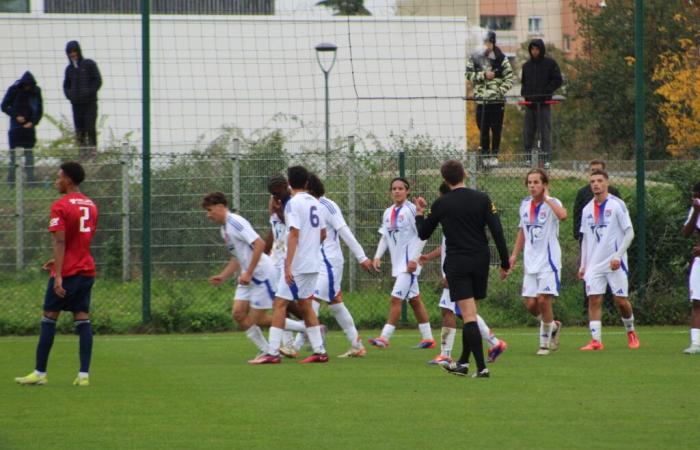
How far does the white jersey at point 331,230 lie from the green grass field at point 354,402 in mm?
1241

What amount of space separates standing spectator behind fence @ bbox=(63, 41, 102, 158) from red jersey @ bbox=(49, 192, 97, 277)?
874 cm

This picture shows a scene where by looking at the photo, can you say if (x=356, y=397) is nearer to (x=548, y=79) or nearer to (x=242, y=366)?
(x=242, y=366)

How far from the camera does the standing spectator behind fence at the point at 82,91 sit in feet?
64.2

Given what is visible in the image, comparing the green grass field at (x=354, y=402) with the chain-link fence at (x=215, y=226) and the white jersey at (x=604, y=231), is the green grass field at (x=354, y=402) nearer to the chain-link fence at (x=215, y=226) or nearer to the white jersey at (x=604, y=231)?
the white jersey at (x=604, y=231)

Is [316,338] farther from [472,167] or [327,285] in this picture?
[472,167]

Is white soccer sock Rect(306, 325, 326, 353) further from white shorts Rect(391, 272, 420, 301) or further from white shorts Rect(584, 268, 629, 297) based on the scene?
white shorts Rect(584, 268, 629, 297)

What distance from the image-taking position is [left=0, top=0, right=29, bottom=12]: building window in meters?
24.6

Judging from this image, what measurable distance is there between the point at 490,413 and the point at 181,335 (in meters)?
8.46

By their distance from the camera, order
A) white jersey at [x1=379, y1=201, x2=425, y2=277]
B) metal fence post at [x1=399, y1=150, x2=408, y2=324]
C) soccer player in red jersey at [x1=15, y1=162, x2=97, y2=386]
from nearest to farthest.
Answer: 1. soccer player in red jersey at [x1=15, y1=162, x2=97, y2=386]
2. white jersey at [x1=379, y1=201, x2=425, y2=277]
3. metal fence post at [x1=399, y1=150, x2=408, y2=324]

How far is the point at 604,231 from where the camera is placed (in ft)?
46.6

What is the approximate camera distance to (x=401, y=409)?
9242mm

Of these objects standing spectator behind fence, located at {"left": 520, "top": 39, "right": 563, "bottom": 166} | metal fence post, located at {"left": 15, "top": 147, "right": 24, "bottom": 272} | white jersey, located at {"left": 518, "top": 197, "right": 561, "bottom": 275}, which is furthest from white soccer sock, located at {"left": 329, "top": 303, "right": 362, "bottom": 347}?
standing spectator behind fence, located at {"left": 520, "top": 39, "right": 563, "bottom": 166}

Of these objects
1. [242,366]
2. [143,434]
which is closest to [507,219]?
[242,366]

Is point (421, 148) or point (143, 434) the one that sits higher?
point (421, 148)
